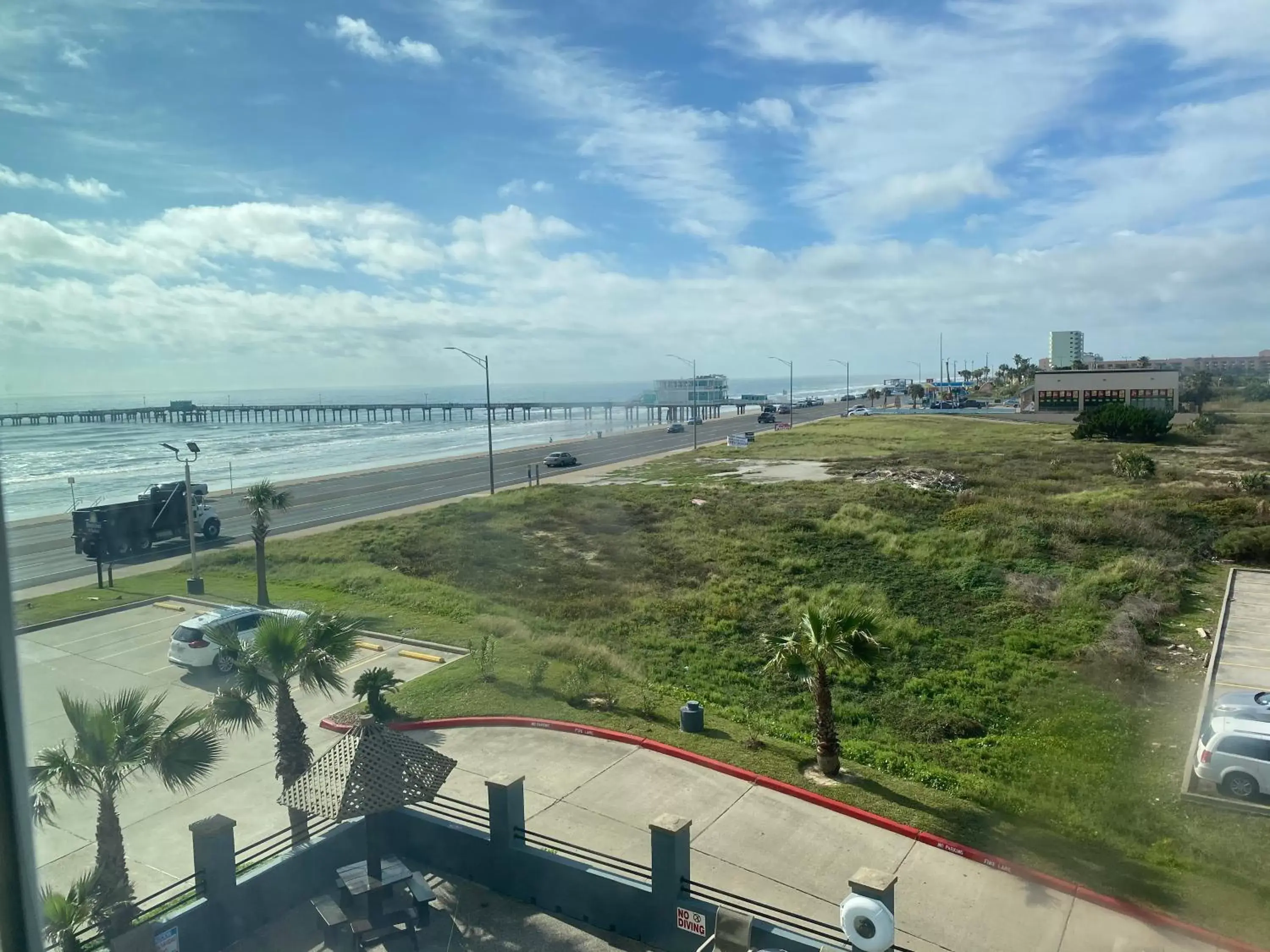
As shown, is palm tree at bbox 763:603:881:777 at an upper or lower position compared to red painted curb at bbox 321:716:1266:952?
upper

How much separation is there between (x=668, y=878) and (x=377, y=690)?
318 inches

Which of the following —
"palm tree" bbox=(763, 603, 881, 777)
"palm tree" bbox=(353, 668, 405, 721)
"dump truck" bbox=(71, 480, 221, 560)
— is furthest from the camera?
"dump truck" bbox=(71, 480, 221, 560)

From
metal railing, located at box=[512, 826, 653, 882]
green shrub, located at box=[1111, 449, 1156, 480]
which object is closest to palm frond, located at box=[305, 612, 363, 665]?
metal railing, located at box=[512, 826, 653, 882]

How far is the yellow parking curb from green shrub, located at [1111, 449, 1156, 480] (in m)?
39.2

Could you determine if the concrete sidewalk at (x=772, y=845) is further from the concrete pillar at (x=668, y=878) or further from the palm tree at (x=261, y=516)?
the palm tree at (x=261, y=516)

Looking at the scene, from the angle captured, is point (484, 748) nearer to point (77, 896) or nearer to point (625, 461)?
point (77, 896)

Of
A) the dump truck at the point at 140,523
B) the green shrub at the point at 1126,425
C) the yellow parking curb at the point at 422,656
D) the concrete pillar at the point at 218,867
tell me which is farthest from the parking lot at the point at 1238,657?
the green shrub at the point at 1126,425

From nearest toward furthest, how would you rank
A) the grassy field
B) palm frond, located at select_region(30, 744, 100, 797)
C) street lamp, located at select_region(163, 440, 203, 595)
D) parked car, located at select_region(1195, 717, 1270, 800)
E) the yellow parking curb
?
1. palm frond, located at select_region(30, 744, 100, 797)
2. the grassy field
3. parked car, located at select_region(1195, 717, 1270, 800)
4. the yellow parking curb
5. street lamp, located at select_region(163, 440, 203, 595)

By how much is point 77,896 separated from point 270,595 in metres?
19.4

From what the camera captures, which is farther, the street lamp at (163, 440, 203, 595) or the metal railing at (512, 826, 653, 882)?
the street lamp at (163, 440, 203, 595)

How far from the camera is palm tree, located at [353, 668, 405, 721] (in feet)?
50.9

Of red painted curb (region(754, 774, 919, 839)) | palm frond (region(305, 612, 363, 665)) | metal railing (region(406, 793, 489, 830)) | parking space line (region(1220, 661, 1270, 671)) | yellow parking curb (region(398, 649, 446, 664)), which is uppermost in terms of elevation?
palm frond (region(305, 612, 363, 665))

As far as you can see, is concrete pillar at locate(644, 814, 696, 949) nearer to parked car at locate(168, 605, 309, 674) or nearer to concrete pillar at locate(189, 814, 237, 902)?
concrete pillar at locate(189, 814, 237, 902)

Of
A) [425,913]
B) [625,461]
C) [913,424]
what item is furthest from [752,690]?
[913,424]
